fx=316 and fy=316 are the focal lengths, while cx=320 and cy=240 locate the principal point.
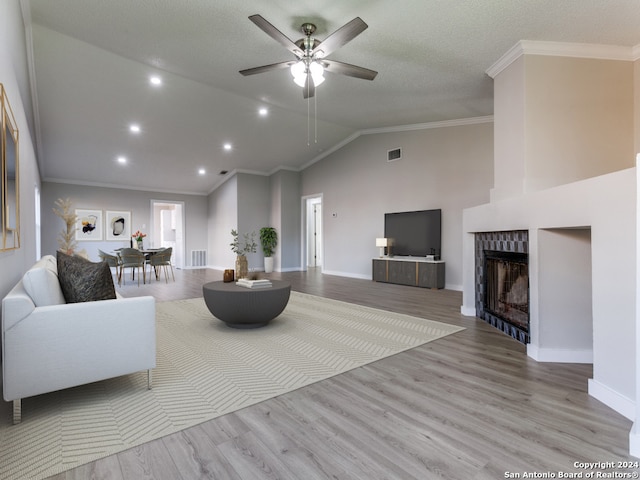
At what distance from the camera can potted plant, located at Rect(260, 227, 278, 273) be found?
378 inches

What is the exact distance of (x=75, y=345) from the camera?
182 centimetres

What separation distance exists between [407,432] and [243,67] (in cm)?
481

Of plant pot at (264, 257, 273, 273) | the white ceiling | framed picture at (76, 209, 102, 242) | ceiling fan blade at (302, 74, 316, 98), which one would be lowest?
plant pot at (264, 257, 273, 273)

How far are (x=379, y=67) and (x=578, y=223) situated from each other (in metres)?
3.14

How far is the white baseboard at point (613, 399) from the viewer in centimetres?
175

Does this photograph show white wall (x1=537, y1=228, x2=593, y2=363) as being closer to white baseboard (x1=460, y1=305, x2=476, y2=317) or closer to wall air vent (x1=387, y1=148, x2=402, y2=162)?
white baseboard (x1=460, y1=305, x2=476, y2=317)

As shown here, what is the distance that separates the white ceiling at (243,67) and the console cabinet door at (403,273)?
→ 2988 mm

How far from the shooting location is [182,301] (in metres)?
5.08

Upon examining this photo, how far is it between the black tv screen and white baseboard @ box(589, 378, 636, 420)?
450 centimetres

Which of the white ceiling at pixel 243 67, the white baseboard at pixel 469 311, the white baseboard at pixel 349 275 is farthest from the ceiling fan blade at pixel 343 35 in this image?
the white baseboard at pixel 349 275

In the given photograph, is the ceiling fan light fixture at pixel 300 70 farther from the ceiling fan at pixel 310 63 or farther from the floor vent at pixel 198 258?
the floor vent at pixel 198 258

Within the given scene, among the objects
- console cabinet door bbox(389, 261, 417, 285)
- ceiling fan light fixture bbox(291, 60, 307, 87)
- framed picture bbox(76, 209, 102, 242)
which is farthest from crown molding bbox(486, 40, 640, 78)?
framed picture bbox(76, 209, 102, 242)

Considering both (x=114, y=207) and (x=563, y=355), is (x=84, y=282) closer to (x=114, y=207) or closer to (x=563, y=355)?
(x=563, y=355)

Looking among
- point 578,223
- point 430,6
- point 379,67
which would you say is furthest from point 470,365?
point 379,67
